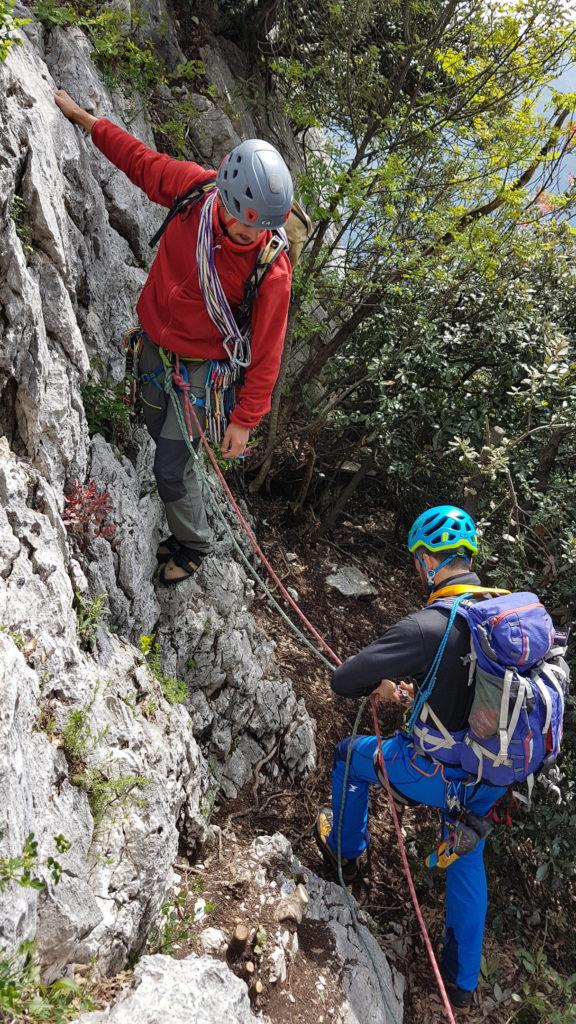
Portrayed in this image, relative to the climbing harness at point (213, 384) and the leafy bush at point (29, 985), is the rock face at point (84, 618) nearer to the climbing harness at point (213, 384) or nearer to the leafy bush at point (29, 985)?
the leafy bush at point (29, 985)

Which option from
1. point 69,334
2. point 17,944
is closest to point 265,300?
point 69,334

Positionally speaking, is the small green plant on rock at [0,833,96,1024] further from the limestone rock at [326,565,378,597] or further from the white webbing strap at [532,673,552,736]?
the limestone rock at [326,565,378,597]

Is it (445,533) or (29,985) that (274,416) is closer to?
(445,533)

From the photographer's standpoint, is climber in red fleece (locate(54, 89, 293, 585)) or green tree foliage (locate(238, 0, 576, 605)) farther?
green tree foliage (locate(238, 0, 576, 605))

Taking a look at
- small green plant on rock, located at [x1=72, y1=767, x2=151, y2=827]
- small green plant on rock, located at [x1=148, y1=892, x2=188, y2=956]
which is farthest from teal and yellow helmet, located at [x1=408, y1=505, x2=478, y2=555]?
small green plant on rock, located at [x1=148, y1=892, x2=188, y2=956]

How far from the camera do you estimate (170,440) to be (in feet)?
14.4

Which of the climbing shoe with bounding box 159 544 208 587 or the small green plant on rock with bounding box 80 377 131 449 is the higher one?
the small green plant on rock with bounding box 80 377 131 449

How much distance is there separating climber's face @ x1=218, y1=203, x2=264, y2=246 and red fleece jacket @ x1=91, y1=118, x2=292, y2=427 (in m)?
0.04

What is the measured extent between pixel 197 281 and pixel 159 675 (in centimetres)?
245

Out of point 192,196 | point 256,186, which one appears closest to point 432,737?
point 256,186

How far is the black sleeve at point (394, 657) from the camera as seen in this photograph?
140 inches

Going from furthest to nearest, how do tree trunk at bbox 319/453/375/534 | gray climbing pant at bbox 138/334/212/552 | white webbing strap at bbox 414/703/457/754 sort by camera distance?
tree trunk at bbox 319/453/375/534, gray climbing pant at bbox 138/334/212/552, white webbing strap at bbox 414/703/457/754

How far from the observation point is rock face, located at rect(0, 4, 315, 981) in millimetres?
2760

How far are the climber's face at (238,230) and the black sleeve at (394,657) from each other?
225cm
